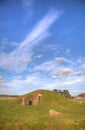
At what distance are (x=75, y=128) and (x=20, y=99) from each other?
4862 cm

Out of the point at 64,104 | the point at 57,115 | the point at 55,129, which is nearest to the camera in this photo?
the point at 55,129

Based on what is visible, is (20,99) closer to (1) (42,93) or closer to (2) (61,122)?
(1) (42,93)

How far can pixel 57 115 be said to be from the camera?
5400 cm

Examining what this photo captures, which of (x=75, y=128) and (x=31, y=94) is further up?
(x=31, y=94)

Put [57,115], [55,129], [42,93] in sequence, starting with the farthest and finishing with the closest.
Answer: [42,93], [57,115], [55,129]

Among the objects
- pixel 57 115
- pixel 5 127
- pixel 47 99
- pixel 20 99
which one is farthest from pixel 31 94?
pixel 5 127

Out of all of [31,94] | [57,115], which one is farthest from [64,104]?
[57,115]

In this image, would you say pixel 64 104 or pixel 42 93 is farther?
pixel 42 93

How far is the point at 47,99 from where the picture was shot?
Result: 83062 millimetres

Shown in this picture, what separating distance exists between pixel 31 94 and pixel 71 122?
46.2 m

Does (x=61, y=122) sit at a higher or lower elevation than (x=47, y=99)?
lower

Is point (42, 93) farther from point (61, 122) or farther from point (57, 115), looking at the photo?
point (61, 122)

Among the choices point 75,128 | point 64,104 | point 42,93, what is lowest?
point 75,128

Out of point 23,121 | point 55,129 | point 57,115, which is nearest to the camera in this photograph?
point 55,129
